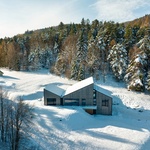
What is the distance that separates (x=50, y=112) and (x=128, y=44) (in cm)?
3499

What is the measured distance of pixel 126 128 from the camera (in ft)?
92.0

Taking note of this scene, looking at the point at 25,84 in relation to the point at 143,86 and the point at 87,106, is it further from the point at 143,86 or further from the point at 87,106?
the point at 143,86

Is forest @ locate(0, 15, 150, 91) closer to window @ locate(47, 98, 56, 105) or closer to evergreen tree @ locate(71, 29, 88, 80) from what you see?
evergreen tree @ locate(71, 29, 88, 80)

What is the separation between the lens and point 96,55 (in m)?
57.3

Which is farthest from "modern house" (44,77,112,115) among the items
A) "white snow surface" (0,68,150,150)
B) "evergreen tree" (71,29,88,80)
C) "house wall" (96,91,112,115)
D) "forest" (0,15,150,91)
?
"evergreen tree" (71,29,88,80)

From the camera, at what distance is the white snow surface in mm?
24234

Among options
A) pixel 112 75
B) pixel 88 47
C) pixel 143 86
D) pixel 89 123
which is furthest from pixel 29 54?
pixel 89 123

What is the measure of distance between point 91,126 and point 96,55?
103ft

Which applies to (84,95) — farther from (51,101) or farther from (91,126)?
(91,126)

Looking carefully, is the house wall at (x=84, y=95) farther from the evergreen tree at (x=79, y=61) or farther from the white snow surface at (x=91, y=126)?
the evergreen tree at (x=79, y=61)

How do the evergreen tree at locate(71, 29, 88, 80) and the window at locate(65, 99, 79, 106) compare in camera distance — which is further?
the evergreen tree at locate(71, 29, 88, 80)

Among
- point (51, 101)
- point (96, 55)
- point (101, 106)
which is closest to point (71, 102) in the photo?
point (51, 101)

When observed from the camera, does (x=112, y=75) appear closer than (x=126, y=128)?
No

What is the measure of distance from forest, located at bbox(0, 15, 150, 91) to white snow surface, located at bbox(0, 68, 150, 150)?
731 cm
